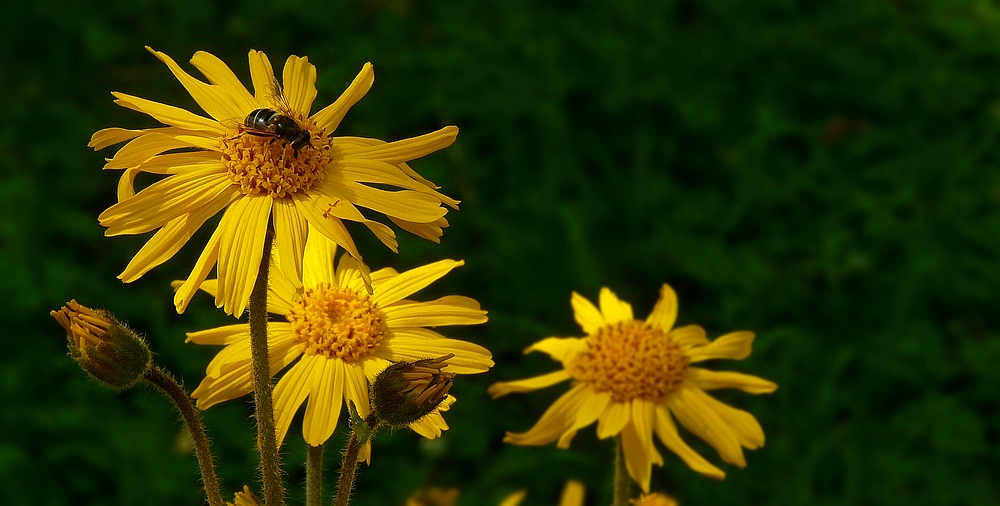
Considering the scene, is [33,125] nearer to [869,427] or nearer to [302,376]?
[302,376]

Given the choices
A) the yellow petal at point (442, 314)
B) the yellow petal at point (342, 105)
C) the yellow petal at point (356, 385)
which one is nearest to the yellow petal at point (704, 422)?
the yellow petal at point (442, 314)

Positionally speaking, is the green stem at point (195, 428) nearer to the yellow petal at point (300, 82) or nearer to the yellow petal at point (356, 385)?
the yellow petal at point (356, 385)

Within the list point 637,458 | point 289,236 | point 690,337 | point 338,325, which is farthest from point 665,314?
point 289,236

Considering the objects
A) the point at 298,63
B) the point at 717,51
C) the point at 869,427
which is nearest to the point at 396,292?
the point at 298,63

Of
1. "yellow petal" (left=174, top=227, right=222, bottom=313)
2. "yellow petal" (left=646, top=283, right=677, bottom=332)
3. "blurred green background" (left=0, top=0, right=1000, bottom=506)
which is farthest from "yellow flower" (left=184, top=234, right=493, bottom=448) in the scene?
"blurred green background" (left=0, top=0, right=1000, bottom=506)

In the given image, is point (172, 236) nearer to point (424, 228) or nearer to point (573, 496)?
point (424, 228)

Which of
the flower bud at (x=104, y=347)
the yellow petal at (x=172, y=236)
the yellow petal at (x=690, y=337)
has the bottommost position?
the flower bud at (x=104, y=347)

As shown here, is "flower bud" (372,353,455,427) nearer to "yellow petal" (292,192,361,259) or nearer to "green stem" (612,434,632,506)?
"yellow petal" (292,192,361,259)
